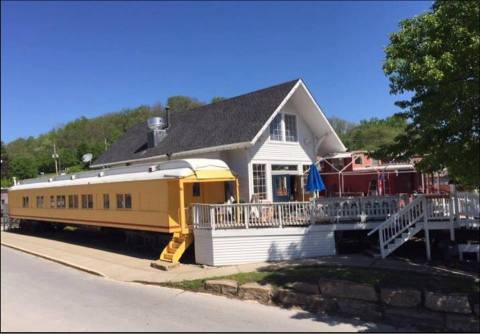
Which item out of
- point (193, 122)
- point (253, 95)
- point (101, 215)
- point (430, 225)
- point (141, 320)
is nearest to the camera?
point (141, 320)

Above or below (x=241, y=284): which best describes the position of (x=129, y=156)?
above

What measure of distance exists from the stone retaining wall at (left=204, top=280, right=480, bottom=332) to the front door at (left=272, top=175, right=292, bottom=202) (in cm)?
924

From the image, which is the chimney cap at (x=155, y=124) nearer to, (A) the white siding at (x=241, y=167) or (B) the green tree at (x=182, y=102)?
(A) the white siding at (x=241, y=167)

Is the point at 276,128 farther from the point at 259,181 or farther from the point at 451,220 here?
the point at 451,220

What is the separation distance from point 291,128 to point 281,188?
3049mm

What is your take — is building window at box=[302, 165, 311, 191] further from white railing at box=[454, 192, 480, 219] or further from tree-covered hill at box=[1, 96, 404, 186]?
tree-covered hill at box=[1, 96, 404, 186]

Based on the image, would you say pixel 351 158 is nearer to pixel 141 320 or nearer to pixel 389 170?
pixel 389 170

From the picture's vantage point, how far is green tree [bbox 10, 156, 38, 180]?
6688cm

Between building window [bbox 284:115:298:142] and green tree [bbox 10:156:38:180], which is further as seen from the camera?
green tree [bbox 10:156:38:180]

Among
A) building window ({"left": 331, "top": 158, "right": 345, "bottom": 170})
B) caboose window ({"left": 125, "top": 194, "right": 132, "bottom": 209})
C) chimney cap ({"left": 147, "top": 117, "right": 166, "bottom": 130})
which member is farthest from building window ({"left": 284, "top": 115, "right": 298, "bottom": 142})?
chimney cap ({"left": 147, "top": 117, "right": 166, "bottom": 130})

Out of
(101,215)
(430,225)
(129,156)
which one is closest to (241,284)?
(430,225)

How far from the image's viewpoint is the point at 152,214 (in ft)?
58.9

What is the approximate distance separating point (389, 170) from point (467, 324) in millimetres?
14015

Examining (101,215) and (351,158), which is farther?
(351,158)
